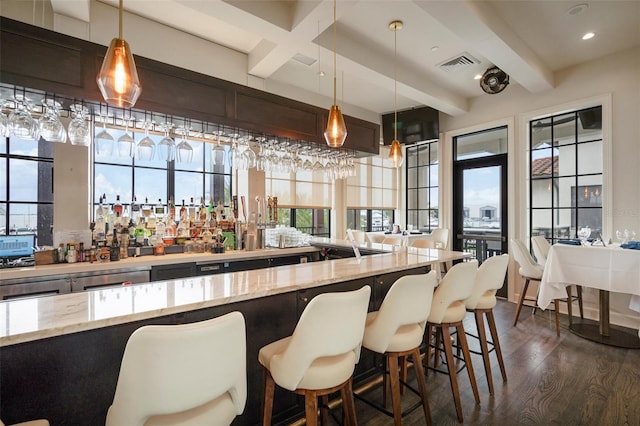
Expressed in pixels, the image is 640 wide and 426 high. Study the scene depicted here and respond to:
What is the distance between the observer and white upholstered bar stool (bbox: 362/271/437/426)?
1.68 metres

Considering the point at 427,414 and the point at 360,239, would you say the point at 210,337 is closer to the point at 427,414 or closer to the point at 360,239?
the point at 427,414

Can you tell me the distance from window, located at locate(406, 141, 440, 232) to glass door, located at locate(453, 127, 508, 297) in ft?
1.60

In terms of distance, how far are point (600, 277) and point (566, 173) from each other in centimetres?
180

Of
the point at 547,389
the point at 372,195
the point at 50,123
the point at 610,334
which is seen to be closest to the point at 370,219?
the point at 372,195

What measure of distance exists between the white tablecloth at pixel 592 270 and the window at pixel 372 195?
338 centimetres

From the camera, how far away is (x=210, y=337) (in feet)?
3.39

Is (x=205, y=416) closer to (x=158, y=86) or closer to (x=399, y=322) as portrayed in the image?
(x=399, y=322)

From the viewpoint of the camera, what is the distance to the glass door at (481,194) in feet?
17.0

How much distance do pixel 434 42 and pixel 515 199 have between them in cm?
277

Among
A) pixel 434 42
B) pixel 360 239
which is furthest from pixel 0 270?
pixel 434 42

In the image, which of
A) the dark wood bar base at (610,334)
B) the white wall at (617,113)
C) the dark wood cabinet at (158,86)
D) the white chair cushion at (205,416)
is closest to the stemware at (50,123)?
the dark wood cabinet at (158,86)

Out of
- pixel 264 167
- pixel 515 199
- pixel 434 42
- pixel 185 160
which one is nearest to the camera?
pixel 185 160

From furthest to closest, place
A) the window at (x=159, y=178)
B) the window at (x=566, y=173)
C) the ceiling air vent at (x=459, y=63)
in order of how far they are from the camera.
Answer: the window at (x=566, y=173) < the ceiling air vent at (x=459, y=63) < the window at (x=159, y=178)

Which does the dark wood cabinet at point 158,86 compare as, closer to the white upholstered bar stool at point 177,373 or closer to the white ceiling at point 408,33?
the white ceiling at point 408,33
